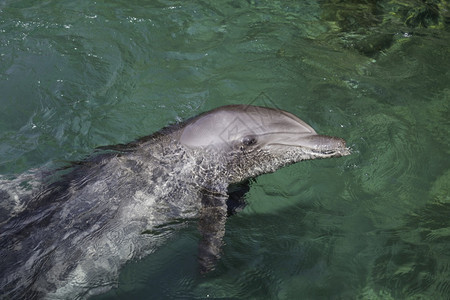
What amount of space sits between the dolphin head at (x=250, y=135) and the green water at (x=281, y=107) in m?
0.86

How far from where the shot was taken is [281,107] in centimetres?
771

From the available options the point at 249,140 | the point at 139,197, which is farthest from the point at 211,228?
the point at 249,140

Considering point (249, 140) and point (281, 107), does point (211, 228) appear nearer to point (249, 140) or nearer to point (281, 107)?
point (249, 140)

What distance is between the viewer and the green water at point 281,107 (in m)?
5.38

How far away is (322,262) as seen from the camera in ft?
17.9

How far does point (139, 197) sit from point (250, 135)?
4.74ft

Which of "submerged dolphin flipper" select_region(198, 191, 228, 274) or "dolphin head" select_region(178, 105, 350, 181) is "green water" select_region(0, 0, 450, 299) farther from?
"dolphin head" select_region(178, 105, 350, 181)

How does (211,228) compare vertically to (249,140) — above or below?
below

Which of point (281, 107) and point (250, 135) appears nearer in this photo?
point (250, 135)

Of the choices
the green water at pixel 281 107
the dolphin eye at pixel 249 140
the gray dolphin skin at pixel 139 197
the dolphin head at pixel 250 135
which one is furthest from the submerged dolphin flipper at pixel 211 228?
the dolphin eye at pixel 249 140

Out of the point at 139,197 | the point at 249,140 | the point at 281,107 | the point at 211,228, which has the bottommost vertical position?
the point at 211,228

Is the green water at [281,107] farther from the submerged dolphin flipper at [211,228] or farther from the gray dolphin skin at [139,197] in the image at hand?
the gray dolphin skin at [139,197]

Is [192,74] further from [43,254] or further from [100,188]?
[43,254]

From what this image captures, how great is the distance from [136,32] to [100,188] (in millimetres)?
4692
